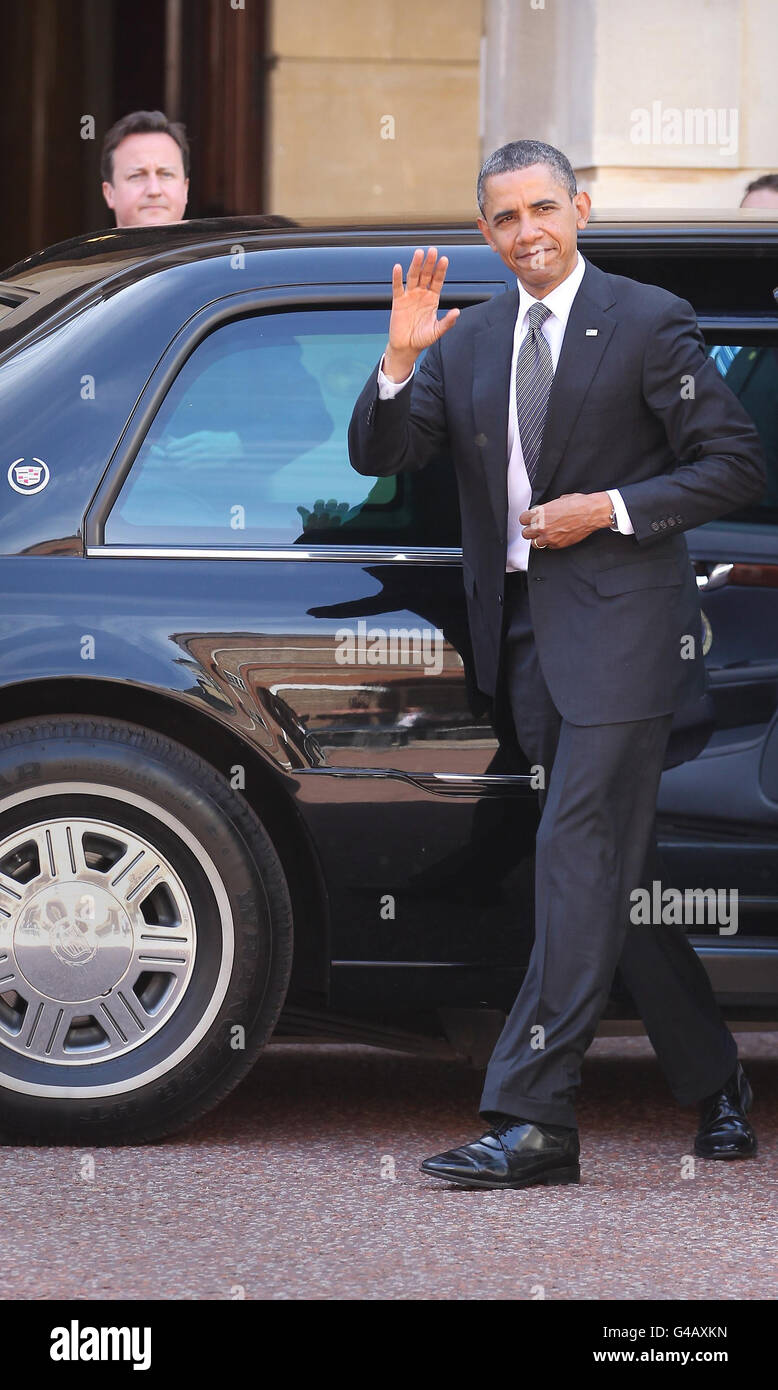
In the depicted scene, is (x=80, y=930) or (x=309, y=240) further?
(x=309, y=240)

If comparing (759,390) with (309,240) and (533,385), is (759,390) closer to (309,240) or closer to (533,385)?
(533,385)

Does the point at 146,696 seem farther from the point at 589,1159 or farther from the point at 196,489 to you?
the point at 589,1159

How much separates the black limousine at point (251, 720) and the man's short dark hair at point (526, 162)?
36 centimetres

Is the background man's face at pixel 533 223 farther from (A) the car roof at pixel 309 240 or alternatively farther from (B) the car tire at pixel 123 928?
(B) the car tire at pixel 123 928

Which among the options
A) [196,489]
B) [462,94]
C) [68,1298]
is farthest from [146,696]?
[462,94]

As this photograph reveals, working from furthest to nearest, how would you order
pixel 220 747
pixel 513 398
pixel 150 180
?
pixel 150 180 → pixel 220 747 → pixel 513 398

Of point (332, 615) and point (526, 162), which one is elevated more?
point (526, 162)

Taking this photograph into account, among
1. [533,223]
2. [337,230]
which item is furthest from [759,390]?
[337,230]

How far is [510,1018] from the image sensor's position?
385 centimetres

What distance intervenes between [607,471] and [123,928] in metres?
1.25

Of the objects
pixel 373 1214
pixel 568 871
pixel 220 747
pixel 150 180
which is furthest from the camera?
pixel 150 180

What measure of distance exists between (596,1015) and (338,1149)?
66 cm

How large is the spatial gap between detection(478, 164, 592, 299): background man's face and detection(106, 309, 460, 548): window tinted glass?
44 centimetres

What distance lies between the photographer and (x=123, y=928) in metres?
3.93
